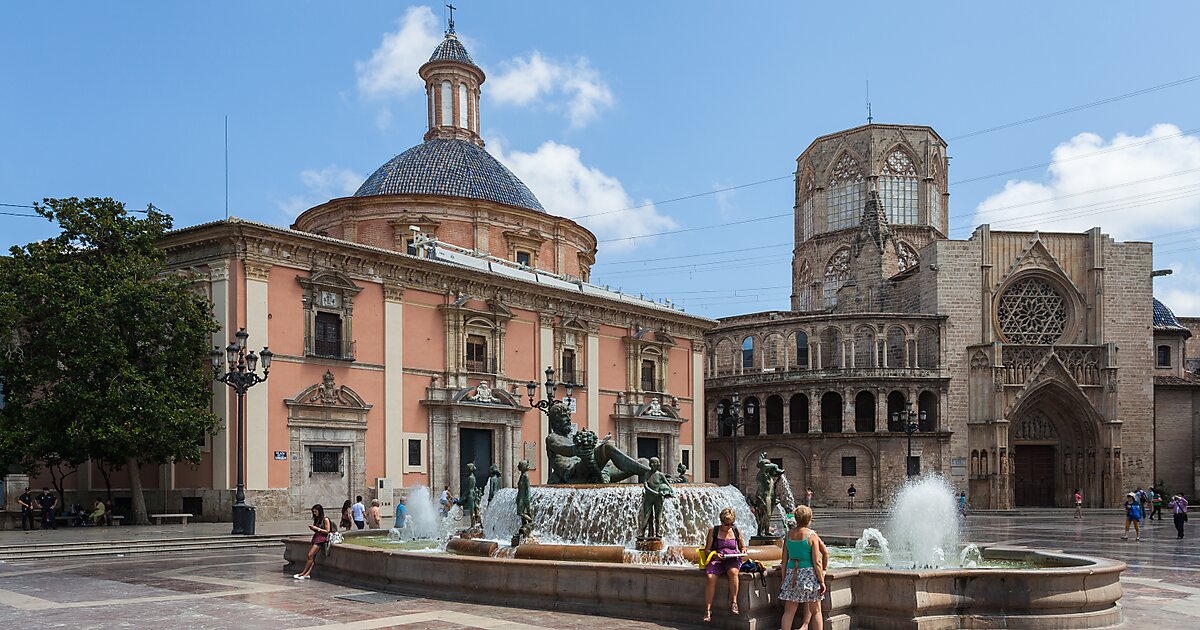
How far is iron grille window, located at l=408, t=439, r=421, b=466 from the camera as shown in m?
32.0

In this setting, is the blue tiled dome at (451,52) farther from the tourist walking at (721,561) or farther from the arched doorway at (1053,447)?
the tourist walking at (721,561)

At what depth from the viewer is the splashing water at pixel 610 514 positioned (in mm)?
13625

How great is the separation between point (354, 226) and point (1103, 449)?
112ft

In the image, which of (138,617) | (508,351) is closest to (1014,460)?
(508,351)

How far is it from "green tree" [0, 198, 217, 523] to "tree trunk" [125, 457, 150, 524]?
0.03 metres

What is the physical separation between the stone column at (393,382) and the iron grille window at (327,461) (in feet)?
5.39

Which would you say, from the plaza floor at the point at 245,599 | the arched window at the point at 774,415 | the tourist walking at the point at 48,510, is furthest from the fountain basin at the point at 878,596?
the arched window at the point at 774,415

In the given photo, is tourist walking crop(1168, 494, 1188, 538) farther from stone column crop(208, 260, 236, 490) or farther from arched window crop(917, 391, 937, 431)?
stone column crop(208, 260, 236, 490)

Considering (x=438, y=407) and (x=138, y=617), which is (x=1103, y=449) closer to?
(x=438, y=407)

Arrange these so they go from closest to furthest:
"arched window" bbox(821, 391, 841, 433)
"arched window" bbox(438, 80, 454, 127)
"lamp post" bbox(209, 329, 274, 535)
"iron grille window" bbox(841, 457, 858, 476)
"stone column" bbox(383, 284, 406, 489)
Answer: "lamp post" bbox(209, 329, 274, 535)
"stone column" bbox(383, 284, 406, 489)
"arched window" bbox(438, 80, 454, 127)
"iron grille window" bbox(841, 457, 858, 476)
"arched window" bbox(821, 391, 841, 433)

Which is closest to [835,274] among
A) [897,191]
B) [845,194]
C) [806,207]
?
[845,194]

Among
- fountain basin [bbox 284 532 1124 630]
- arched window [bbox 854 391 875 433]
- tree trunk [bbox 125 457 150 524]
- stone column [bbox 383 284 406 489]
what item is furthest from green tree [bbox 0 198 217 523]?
arched window [bbox 854 391 875 433]

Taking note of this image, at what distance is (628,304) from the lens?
40.8m

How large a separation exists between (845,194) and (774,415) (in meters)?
16.5
